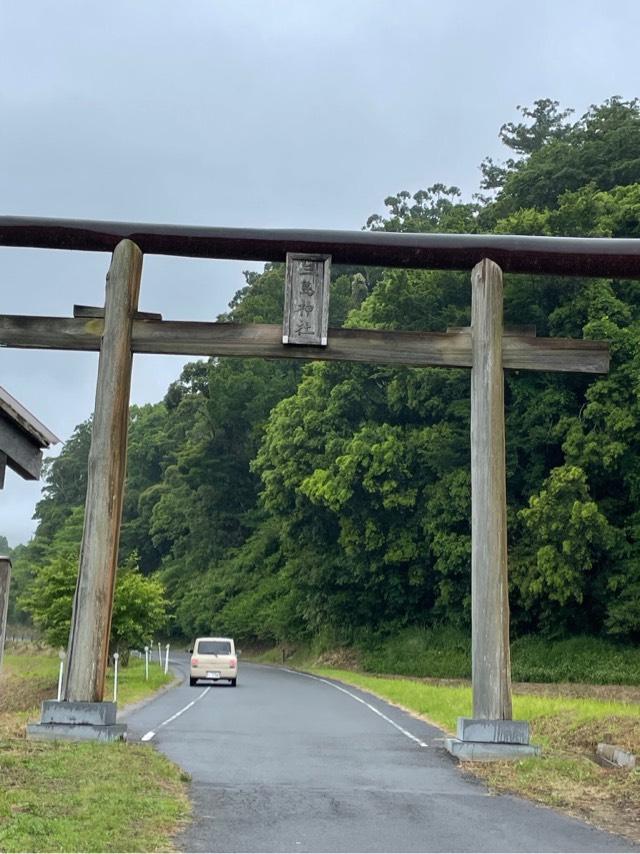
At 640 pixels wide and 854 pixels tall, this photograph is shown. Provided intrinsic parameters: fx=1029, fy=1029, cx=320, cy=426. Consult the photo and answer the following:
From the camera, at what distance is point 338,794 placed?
9.91 m

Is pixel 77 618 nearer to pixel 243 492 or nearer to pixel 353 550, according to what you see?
pixel 353 550

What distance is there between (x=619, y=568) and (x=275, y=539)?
2972cm

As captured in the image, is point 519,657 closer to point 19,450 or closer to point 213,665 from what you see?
point 213,665

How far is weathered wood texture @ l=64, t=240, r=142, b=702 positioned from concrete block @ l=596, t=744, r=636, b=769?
644 cm

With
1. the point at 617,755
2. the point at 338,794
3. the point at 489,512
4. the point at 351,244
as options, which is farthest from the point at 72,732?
the point at 351,244

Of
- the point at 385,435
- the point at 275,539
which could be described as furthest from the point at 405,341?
the point at 275,539

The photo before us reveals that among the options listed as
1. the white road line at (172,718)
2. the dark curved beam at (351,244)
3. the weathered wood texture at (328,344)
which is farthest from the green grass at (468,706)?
the dark curved beam at (351,244)

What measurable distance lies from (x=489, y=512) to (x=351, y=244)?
388cm

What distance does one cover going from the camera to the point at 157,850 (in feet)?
23.1

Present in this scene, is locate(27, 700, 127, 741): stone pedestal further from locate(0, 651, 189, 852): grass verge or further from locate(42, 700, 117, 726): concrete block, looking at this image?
locate(0, 651, 189, 852): grass verge

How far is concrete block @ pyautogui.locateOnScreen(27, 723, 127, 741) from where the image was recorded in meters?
12.2

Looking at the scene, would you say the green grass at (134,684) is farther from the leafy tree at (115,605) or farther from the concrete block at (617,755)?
the concrete block at (617,755)

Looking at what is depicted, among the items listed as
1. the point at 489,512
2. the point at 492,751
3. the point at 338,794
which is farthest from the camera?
the point at 489,512

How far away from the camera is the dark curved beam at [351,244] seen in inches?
520
